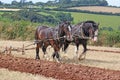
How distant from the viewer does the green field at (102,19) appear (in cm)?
5450

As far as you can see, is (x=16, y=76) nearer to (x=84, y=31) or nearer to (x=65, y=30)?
(x=65, y=30)

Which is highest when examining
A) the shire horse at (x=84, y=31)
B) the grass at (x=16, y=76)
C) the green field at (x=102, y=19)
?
the shire horse at (x=84, y=31)

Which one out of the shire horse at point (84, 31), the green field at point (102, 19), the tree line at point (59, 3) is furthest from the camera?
the tree line at point (59, 3)

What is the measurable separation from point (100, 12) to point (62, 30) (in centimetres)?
4454

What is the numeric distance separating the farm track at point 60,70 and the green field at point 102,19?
120ft

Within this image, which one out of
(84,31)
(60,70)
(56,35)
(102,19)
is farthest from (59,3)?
(60,70)

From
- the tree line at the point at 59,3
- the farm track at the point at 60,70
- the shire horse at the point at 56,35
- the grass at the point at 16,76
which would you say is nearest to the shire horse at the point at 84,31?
the shire horse at the point at 56,35

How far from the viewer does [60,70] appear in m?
15.3

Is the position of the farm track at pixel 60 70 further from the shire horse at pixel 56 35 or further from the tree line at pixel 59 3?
the tree line at pixel 59 3

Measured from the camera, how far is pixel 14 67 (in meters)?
16.5

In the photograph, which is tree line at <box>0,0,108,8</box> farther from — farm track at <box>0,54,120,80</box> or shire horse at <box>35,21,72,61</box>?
farm track at <box>0,54,120,80</box>

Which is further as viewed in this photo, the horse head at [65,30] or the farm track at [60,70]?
the horse head at [65,30]

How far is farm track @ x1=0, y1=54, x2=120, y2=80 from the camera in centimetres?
1430

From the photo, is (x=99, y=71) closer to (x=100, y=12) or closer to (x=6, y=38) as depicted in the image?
(x=6, y=38)
